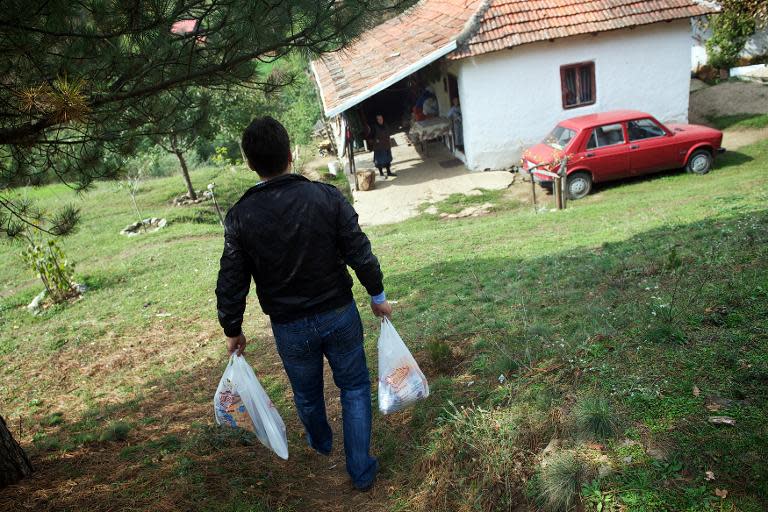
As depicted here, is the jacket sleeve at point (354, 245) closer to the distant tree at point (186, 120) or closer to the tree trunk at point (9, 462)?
the tree trunk at point (9, 462)

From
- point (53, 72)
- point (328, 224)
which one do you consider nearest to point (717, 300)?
point (328, 224)

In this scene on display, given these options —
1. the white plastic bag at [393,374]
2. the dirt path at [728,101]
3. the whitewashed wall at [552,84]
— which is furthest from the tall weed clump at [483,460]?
the dirt path at [728,101]

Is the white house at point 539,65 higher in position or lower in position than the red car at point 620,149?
higher

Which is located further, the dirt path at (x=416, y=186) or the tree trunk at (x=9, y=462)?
the dirt path at (x=416, y=186)

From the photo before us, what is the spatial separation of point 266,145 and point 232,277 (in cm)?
74

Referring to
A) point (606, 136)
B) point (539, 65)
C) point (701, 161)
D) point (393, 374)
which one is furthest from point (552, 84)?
point (393, 374)

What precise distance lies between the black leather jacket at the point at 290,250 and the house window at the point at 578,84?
14378mm

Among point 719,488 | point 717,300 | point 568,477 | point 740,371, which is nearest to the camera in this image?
point 719,488

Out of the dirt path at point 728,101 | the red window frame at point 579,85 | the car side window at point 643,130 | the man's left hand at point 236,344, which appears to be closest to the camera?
the man's left hand at point 236,344

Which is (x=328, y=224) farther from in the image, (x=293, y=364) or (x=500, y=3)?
(x=500, y=3)

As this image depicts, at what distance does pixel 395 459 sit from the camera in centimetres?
377

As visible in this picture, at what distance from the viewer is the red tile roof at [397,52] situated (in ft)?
48.8

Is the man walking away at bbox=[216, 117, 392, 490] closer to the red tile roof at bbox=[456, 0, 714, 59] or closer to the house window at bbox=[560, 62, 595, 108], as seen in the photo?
the red tile roof at bbox=[456, 0, 714, 59]

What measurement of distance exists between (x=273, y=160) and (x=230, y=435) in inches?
75.7
